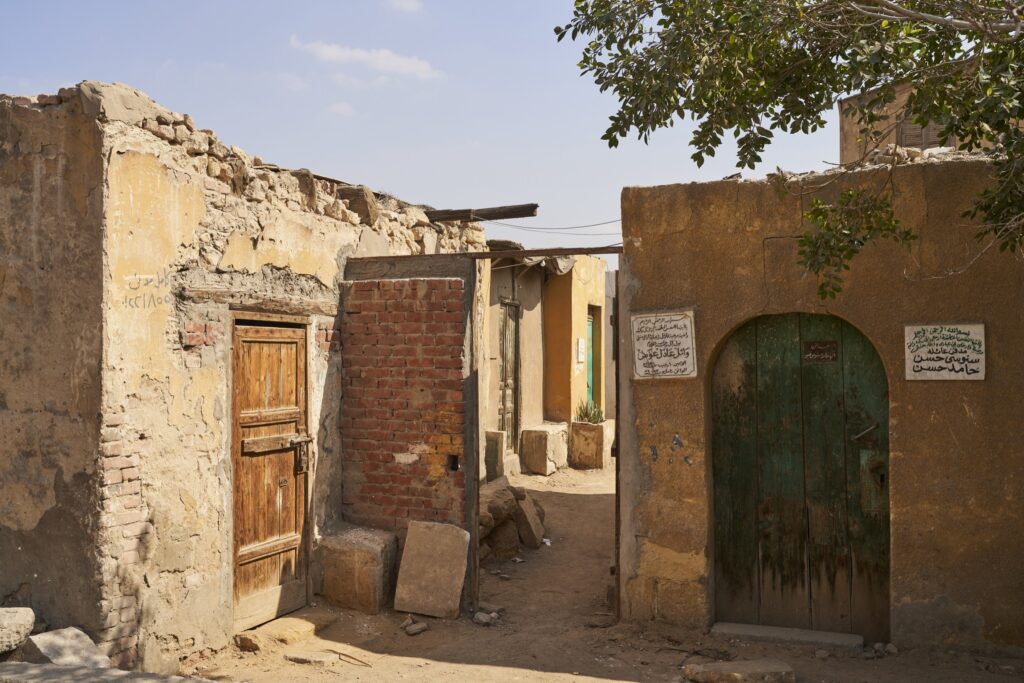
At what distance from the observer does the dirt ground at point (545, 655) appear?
457 cm

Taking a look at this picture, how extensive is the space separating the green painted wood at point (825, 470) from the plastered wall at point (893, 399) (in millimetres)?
256

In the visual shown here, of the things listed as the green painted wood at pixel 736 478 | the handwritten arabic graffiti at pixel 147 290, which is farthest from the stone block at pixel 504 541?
the handwritten arabic graffiti at pixel 147 290

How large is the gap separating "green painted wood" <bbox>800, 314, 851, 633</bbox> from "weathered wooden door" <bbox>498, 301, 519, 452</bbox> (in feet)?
18.6

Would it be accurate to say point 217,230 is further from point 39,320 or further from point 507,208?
point 507,208

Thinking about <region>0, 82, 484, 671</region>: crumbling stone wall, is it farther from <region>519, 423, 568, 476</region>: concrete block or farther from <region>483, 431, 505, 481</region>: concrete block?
<region>519, 423, 568, 476</region>: concrete block

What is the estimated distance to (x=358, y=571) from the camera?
5.57 m

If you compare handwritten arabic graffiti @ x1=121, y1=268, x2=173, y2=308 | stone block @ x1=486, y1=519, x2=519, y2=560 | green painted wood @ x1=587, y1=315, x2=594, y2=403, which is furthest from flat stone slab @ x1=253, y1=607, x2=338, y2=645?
green painted wood @ x1=587, y1=315, x2=594, y2=403

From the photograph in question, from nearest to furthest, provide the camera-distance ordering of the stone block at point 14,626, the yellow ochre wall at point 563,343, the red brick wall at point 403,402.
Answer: the stone block at point 14,626, the red brick wall at point 403,402, the yellow ochre wall at point 563,343

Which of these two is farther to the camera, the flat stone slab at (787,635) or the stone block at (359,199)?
the stone block at (359,199)

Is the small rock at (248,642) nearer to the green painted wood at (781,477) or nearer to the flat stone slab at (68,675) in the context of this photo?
the flat stone slab at (68,675)

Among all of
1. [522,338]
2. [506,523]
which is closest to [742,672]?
[506,523]

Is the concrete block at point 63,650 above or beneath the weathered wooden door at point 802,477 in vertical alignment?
beneath

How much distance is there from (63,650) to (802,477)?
408 cm

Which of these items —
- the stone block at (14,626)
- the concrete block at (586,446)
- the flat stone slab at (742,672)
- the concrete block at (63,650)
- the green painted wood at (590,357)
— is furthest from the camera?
the green painted wood at (590,357)
